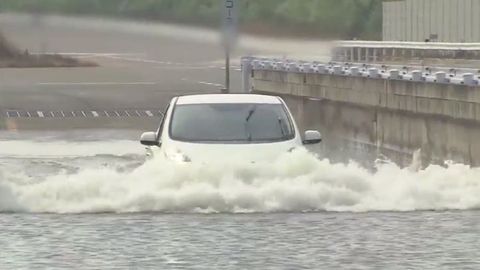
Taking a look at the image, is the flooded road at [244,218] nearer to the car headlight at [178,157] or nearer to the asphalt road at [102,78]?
the car headlight at [178,157]

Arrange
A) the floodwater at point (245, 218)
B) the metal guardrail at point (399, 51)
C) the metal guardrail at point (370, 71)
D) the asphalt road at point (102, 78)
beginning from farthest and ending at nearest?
the metal guardrail at point (399, 51), the asphalt road at point (102, 78), the metal guardrail at point (370, 71), the floodwater at point (245, 218)

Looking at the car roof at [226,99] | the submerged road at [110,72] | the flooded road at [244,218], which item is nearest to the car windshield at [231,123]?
the car roof at [226,99]

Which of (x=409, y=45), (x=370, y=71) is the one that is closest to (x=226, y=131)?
(x=370, y=71)

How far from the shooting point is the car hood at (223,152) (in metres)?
15.6

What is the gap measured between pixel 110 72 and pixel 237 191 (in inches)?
1660

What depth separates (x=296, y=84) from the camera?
116 feet

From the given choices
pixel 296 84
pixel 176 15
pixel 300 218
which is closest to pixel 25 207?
pixel 300 218

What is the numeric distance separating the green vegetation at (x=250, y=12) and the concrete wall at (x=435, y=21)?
507 inches

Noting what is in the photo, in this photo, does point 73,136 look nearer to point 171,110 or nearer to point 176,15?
point 176,15

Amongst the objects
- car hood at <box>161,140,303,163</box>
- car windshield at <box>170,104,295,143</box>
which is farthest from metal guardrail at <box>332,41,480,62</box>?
car hood at <box>161,140,303,163</box>

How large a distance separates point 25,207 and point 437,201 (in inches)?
203

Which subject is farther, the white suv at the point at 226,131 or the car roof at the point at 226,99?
the car roof at the point at 226,99

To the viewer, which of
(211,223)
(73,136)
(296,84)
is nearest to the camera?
(211,223)

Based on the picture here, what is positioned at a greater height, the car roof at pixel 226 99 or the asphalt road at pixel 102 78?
the car roof at pixel 226 99
